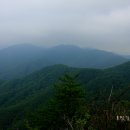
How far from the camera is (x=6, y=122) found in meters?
164

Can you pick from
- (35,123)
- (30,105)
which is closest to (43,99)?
(30,105)

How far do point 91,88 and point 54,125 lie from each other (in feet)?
537

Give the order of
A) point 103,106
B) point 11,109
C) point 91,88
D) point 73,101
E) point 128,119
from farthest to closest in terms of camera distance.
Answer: point 91,88 → point 11,109 → point 73,101 → point 103,106 → point 128,119

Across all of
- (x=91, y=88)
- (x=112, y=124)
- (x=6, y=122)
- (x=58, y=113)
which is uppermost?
(x=112, y=124)

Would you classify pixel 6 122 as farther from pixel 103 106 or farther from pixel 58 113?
pixel 103 106

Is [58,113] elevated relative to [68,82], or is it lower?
lower

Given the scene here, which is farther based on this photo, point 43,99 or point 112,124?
point 43,99

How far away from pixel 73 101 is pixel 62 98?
131cm

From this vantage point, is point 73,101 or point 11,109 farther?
point 11,109

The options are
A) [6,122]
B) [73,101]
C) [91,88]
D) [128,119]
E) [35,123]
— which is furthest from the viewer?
[91,88]

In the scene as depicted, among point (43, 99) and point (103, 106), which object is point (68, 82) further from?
point (43, 99)

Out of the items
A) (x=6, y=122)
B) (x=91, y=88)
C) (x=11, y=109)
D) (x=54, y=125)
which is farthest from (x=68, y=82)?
(x=91, y=88)

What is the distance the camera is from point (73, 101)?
117 feet

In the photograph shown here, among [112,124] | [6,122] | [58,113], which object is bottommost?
[6,122]
